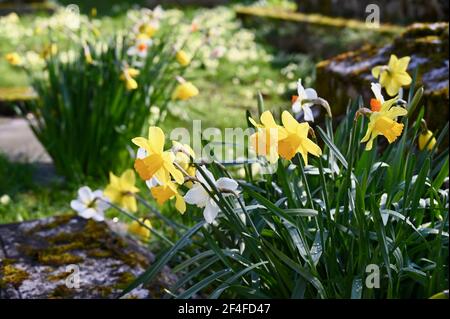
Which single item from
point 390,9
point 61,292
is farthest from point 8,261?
point 390,9

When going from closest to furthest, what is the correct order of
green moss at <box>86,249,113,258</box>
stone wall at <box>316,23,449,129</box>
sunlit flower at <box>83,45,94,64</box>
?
green moss at <box>86,249,113,258</box> → stone wall at <box>316,23,449,129</box> → sunlit flower at <box>83,45,94,64</box>

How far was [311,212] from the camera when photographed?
198 centimetres

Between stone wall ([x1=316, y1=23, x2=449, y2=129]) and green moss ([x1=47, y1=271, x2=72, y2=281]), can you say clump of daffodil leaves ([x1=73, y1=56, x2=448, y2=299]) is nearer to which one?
green moss ([x1=47, y1=271, x2=72, y2=281])

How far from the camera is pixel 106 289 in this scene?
239 centimetres

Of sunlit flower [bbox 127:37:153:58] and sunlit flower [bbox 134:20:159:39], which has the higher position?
sunlit flower [bbox 134:20:159:39]

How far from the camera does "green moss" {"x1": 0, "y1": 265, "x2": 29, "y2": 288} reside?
93.4 inches

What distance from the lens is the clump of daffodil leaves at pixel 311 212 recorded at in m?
1.81

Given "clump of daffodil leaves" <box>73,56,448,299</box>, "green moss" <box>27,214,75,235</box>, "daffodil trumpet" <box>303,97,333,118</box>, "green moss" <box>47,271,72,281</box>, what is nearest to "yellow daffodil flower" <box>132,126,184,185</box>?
"clump of daffodil leaves" <box>73,56,448,299</box>

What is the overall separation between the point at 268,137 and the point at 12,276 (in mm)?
1089

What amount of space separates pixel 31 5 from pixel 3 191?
25.8 ft

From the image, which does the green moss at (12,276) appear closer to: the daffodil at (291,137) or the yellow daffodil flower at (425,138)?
the daffodil at (291,137)

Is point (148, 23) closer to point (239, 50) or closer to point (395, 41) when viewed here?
point (395, 41)

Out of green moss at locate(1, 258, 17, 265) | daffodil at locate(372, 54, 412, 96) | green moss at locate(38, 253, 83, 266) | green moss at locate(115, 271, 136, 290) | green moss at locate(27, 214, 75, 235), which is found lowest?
green moss at locate(115, 271, 136, 290)

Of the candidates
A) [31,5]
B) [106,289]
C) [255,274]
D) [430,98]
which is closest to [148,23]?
[430,98]
